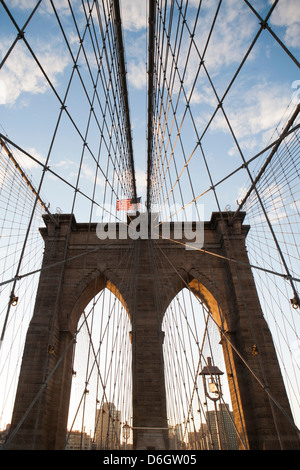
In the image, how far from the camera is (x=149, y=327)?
12.4m

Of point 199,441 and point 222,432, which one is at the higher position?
point 222,432

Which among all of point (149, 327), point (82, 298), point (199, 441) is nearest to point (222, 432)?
point (199, 441)

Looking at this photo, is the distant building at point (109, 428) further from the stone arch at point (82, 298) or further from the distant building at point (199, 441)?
the stone arch at point (82, 298)

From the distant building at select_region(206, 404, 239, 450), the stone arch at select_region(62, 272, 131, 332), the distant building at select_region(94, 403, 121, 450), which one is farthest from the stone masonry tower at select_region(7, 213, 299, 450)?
the distant building at select_region(94, 403, 121, 450)

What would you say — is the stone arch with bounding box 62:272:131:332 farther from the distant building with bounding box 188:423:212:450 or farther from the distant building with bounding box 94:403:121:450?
the distant building with bounding box 188:423:212:450

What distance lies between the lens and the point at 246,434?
10180 mm

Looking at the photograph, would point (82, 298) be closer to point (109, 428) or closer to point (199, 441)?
point (109, 428)

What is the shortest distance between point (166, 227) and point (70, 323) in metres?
6.59

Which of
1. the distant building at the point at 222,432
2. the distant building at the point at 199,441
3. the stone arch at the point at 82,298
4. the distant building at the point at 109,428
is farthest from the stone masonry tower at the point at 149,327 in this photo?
the distant building at the point at 199,441

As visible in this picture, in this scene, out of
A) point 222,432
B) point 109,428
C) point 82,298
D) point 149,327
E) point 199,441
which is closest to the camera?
point 199,441

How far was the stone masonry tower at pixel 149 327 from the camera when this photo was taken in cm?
984
